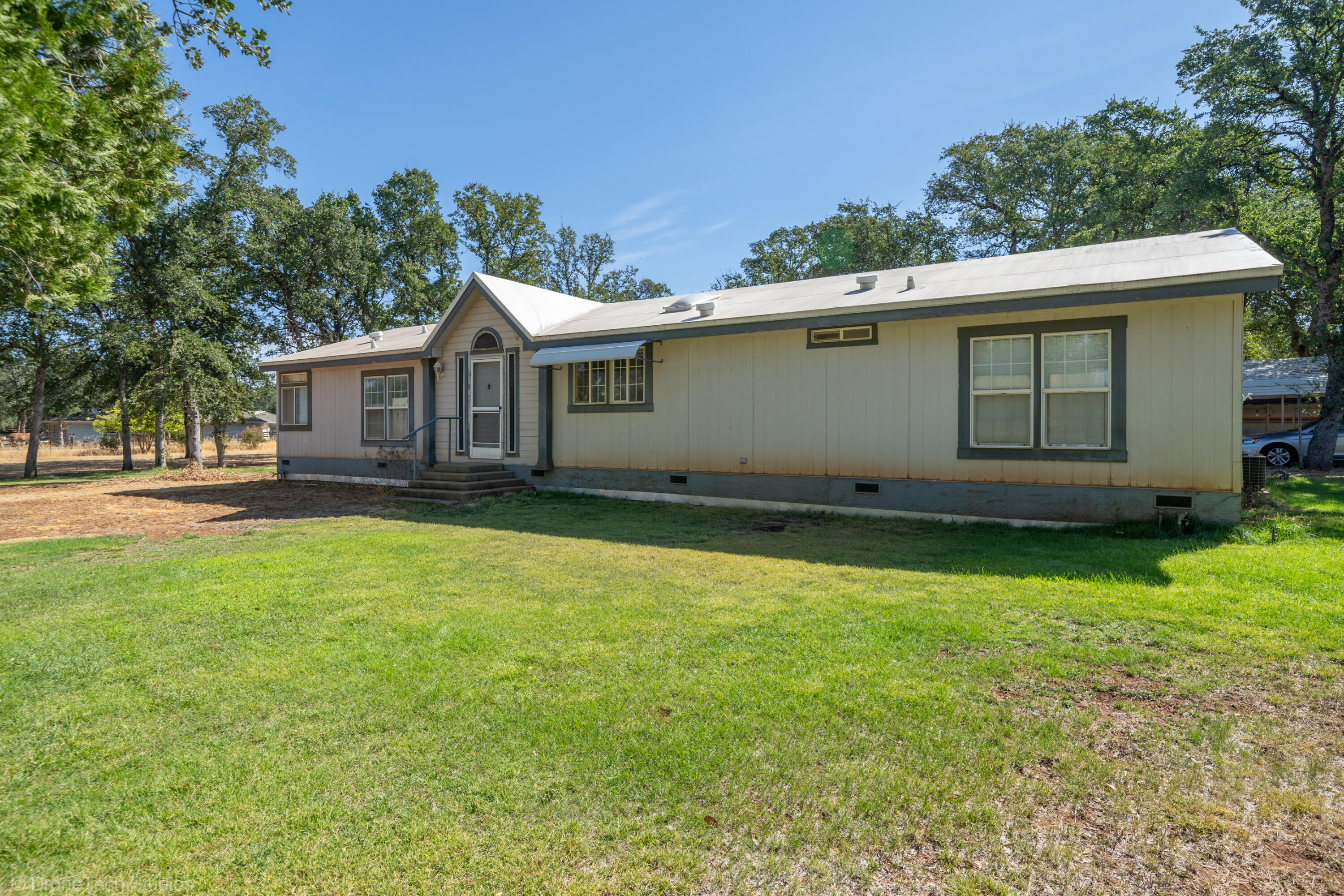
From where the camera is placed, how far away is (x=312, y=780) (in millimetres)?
2490

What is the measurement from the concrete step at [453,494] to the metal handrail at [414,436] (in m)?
0.55

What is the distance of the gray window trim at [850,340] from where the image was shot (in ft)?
29.3

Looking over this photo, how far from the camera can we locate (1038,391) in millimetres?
7965

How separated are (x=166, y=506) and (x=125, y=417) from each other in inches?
521

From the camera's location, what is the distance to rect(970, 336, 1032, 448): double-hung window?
808 cm

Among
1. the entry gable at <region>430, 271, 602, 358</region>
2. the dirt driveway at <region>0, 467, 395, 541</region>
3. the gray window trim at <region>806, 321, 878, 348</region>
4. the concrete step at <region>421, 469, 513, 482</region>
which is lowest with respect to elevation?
the dirt driveway at <region>0, 467, 395, 541</region>

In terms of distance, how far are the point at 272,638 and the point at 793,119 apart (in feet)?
51.9

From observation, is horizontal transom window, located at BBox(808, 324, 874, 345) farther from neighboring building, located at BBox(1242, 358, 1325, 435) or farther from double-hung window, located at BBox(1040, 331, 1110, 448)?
neighboring building, located at BBox(1242, 358, 1325, 435)

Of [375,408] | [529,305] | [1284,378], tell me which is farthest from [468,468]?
[1284,378]

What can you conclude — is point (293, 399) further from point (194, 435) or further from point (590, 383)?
point (590, 383)

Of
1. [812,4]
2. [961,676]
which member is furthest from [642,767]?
[812,4]

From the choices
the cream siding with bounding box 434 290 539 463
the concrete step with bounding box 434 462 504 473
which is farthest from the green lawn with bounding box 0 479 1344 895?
the cream siding with bounding box 434 290 539 463

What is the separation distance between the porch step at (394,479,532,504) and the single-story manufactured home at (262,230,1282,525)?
83 millimetres

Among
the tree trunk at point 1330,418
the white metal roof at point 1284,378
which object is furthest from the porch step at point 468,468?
the white metal roof at point 1284,378
